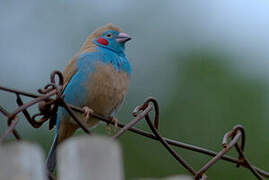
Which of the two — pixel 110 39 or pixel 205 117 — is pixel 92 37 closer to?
pixel 110 39

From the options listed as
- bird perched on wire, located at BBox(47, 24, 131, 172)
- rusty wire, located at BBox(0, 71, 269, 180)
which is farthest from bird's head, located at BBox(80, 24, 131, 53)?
rusty wire, located at BBox(0, 71, 269, 180)

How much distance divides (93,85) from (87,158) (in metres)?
2.80

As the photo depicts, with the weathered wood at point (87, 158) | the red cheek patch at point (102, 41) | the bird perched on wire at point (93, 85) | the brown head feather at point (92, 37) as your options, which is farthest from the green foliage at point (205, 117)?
the weathered wood at point (87, 158)

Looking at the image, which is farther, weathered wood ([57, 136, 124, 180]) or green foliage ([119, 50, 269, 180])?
green foliage ([119, 50, 269, 180])

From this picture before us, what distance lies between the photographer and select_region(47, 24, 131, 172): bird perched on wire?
4.33m

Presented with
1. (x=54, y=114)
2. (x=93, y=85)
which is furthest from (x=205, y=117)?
(x=54, y=114)

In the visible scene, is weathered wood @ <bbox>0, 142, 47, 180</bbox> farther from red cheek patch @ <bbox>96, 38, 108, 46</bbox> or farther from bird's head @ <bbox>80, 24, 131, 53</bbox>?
red cheek patch @ <bbox>96, 38, 108, 46</bbox>

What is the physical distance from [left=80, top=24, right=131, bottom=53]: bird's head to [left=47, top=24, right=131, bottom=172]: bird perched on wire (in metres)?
0.22

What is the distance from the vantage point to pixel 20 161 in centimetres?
153

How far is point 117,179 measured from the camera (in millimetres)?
1578

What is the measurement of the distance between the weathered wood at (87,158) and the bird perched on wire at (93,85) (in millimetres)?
2578

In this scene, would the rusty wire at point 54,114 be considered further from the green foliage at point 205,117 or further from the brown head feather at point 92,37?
the green foliage at point 205,117

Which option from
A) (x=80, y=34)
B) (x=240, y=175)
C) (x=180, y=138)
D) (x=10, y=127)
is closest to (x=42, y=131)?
(x=180, y=138)

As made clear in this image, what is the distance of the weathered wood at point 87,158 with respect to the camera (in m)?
1.54
